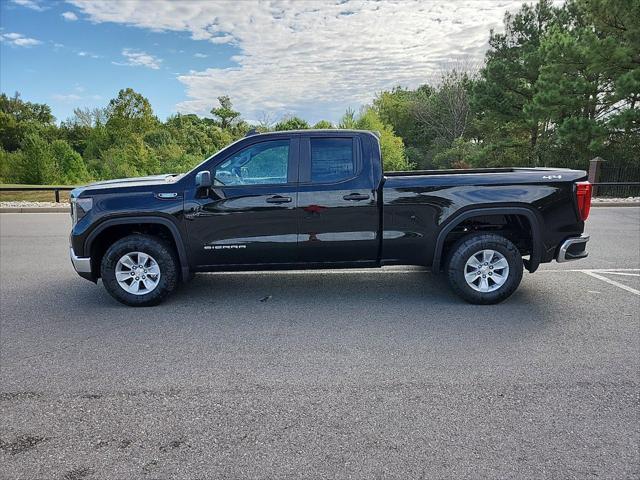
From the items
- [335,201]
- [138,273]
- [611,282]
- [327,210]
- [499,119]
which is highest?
[499,119]

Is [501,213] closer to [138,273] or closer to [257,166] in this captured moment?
[257,166]

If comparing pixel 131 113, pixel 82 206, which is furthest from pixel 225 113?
pixel 82 206

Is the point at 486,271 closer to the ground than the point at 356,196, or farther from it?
closer to the ground

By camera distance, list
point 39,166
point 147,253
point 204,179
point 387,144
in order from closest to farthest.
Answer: point 204,179 → point 147,253 → point 39,166 → point 387,144

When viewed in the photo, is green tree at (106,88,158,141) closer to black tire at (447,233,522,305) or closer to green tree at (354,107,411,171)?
green tree at (354,107,411,171)

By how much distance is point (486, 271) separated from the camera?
206 inches

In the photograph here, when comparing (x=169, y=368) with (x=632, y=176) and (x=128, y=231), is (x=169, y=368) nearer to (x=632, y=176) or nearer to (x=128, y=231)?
(x=128, y=231)

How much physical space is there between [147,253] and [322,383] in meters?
2.78

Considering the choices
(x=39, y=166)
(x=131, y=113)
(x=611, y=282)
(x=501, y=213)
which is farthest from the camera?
(x=131, y=113)

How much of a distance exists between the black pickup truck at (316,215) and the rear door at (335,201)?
0.4 inches

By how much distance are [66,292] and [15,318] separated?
995 millimetres

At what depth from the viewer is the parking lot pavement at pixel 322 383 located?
263 cm

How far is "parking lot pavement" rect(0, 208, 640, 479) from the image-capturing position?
2.63 meters

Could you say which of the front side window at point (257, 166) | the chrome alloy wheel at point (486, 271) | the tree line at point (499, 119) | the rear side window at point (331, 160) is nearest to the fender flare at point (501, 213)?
the chrome alloy wheel at point (486, 271)
